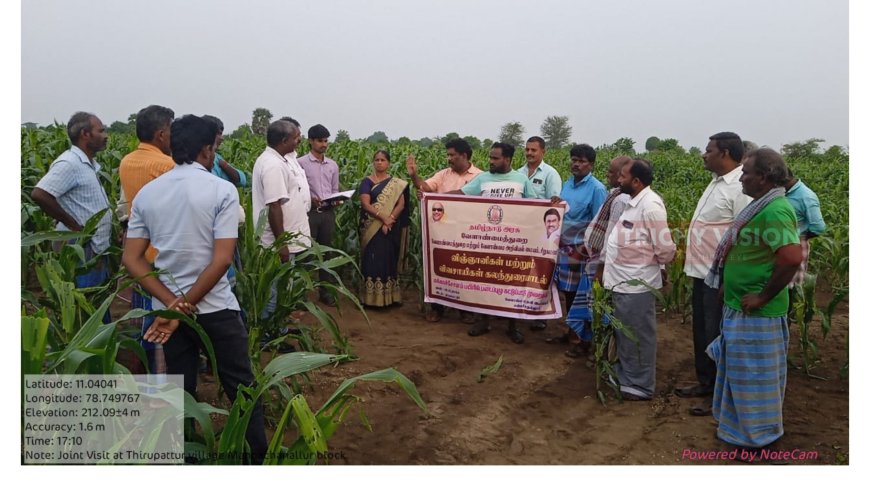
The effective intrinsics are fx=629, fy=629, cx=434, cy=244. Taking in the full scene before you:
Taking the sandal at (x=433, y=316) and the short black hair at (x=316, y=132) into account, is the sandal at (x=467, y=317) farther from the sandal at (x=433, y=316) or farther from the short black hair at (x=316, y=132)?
the short black hair at (x=316, y=132)

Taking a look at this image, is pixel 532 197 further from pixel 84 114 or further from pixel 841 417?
pixel 84 114

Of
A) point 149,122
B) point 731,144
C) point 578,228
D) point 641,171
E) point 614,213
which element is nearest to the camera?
point 149,122

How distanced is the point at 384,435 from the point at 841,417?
8.91 feet

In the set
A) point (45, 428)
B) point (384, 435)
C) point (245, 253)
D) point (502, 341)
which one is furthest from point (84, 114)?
point (502, 341)

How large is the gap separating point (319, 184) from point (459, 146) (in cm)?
131

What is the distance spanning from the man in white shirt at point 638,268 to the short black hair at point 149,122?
108 inches

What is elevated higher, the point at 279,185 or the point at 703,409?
the point at 279,185

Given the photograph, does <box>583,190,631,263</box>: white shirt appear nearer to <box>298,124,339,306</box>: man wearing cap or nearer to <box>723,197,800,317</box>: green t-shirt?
<box>723,197,800,317</box>: green t-shirt

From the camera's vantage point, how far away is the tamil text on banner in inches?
199

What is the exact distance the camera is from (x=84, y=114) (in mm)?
3895

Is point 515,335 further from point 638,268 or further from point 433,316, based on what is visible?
point 638,268

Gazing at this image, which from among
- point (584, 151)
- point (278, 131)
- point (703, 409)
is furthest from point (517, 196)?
point (703, 409)

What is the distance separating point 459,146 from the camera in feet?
18.4

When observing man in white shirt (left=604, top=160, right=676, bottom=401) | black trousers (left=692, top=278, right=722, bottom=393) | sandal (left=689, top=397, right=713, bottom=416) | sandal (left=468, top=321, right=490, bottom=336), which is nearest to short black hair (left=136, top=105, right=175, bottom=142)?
man in white shirt (left=604, top=160, right=676, bottom=401)
